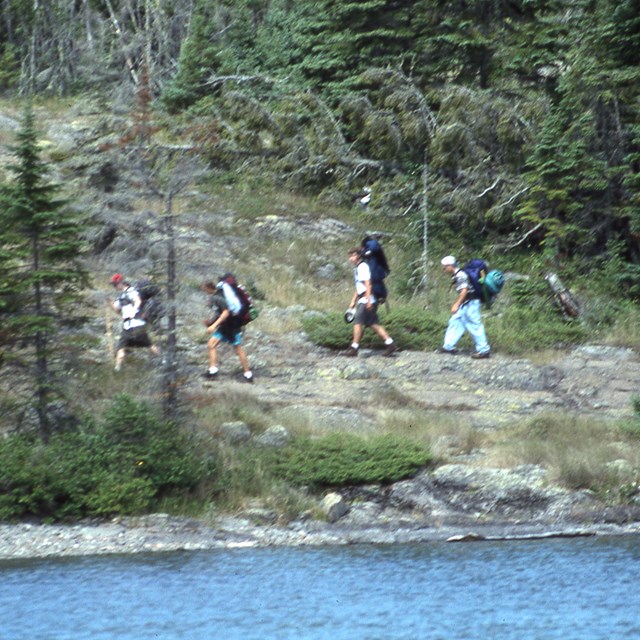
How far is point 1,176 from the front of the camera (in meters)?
30.2

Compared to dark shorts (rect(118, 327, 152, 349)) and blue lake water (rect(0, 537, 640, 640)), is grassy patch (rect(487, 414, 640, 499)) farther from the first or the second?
dark shorts (rect(118, 327, 152, 349))

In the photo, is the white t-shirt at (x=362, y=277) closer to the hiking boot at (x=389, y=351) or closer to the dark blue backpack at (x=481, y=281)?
the hiking boot at (x=389, y=351)

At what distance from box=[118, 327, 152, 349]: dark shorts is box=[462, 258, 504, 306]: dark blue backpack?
18.5ft

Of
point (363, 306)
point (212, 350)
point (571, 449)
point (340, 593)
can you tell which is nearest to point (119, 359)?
point (212, 350)

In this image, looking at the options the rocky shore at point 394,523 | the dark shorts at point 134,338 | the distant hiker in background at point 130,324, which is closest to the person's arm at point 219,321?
the distant hiker in background at point 130,324

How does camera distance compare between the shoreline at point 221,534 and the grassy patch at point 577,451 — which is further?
the grassy patch at point 577,451

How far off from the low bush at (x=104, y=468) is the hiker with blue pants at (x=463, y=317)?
6.41m

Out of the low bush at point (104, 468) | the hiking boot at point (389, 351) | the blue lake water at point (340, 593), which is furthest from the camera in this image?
the hiking boot at point (389, 351)

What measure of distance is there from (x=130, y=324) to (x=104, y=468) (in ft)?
13.6

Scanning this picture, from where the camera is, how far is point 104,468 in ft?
57.6

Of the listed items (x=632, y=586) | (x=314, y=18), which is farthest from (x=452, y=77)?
(x=632, y=586)

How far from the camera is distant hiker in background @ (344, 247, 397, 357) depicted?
22.3m

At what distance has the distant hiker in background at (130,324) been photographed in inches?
836

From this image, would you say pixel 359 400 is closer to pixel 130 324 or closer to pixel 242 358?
pixel 242 358
